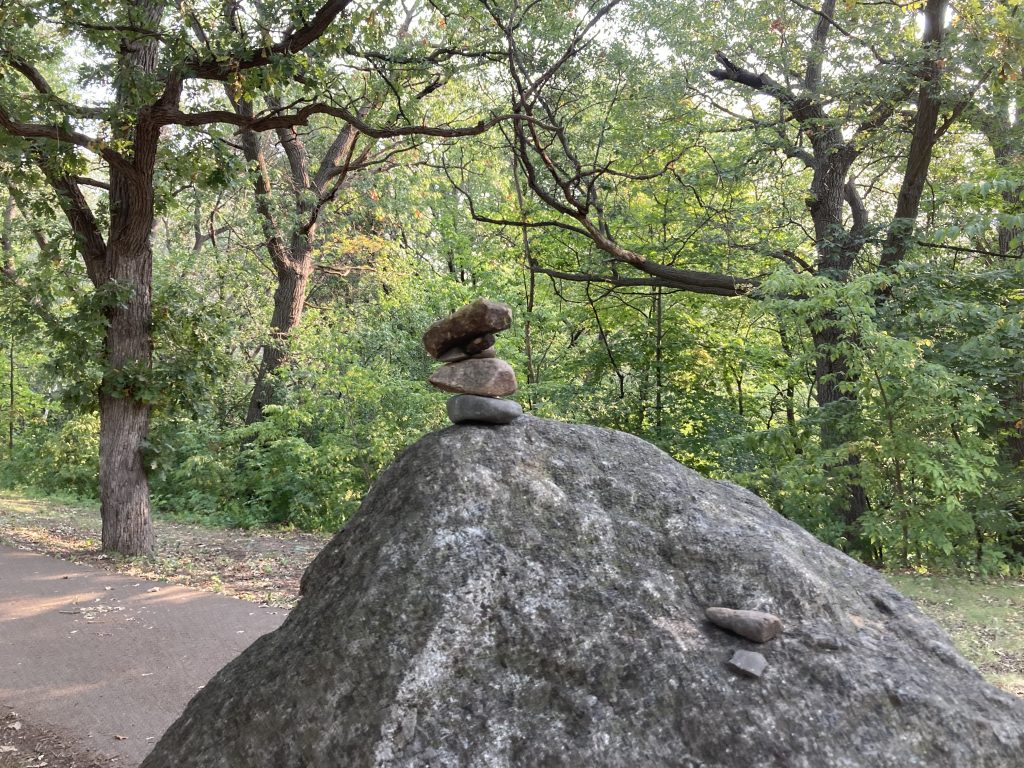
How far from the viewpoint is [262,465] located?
13.2 m

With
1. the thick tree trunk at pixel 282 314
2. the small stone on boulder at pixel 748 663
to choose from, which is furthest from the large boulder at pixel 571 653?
the thick tree trunk at pixel 282 314

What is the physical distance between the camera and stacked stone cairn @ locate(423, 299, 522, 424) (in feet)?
12.9

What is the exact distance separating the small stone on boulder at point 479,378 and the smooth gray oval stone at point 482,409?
0.20ft

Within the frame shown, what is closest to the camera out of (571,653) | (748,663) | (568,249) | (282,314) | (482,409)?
(748,663)

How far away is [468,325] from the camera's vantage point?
411 cm

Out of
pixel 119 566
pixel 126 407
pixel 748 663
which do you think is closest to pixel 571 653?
pixel 748 663

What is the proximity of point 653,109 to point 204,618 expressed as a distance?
8.44m

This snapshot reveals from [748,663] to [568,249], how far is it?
10.4 meters

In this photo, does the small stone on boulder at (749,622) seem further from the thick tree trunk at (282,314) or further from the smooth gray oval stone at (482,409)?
the thick tree trunk at (282,314)

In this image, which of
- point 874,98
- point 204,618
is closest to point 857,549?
point 874,98

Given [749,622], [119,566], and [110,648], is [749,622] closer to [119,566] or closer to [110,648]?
[110,648]

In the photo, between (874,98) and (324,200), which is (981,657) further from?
(324,200)

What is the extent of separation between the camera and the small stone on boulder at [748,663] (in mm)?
2785

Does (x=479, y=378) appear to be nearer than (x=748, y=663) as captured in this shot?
No
